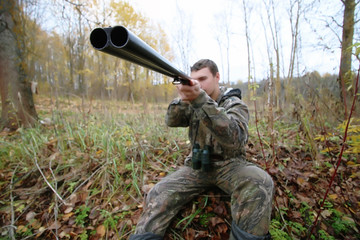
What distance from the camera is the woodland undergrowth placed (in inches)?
70.6

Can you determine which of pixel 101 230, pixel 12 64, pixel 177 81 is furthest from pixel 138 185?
pixel 12 64

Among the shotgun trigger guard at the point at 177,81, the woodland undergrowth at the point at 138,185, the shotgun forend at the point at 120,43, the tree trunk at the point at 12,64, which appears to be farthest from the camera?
the tree trunk at the point at 12,64

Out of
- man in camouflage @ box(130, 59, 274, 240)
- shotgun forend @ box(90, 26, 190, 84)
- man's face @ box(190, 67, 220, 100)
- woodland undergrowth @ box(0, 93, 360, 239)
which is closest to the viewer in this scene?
shotgun forend @ box(90, 26, 190, 84)

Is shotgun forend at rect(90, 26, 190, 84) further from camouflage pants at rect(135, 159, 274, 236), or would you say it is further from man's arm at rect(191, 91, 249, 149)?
camouflage pants at rect(135, 159, 274, 236)

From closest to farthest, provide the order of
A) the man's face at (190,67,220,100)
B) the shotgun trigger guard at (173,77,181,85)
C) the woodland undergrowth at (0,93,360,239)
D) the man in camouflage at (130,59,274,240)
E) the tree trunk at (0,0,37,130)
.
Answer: the shotgun trigger guard at (173,77,181,85), the man in camouflage at (130,59,274,240), the woodland undergrowth at (0,93,360,239), the man's face at (190,67,220,100), the tree trunk at (0,0,37,130)

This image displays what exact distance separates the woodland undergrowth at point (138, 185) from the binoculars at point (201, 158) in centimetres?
40

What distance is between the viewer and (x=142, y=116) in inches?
168

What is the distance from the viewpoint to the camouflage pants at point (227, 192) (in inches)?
55.5

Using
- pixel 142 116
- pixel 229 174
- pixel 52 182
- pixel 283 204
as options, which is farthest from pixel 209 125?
pixel 142 116

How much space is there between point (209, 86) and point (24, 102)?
18.4 feet

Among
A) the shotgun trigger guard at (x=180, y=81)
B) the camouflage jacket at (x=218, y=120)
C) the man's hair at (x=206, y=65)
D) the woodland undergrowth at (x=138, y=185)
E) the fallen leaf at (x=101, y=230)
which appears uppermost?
the man's hair at (x=206, y=65)

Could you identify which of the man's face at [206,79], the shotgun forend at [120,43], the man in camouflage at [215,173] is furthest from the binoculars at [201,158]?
the shotgun forend at [120,43]

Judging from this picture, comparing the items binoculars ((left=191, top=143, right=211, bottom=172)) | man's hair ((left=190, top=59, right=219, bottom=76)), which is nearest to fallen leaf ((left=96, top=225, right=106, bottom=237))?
binoculars ((left=191, top=143, right=211, bottom=172))

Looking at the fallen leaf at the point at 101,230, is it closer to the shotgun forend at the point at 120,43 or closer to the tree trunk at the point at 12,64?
the shotgun forend at the point at 120,43
